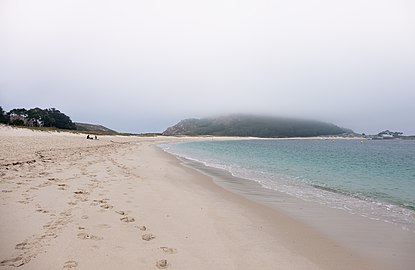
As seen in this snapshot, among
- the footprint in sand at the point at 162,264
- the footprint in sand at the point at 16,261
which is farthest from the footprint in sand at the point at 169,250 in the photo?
the footprint in sand at the point at 16,261

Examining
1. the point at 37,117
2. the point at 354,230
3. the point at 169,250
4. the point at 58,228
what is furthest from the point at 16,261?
the point at 37,117

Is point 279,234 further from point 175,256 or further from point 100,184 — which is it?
point 100,184

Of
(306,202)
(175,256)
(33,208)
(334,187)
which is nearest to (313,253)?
(175,256)

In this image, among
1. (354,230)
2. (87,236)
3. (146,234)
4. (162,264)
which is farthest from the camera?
(354,230)

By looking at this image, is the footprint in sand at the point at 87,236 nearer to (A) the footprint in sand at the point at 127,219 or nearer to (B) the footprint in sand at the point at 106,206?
(A) the footprint in sand at the point at 127,219

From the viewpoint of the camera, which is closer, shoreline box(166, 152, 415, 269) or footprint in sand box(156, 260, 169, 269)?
footprint in sand box(156, 260, 169, 269)

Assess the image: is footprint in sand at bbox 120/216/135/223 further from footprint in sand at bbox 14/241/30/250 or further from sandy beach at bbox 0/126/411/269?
footprint in sand at bbox 14/241/30/250

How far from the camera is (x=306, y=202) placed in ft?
33.8

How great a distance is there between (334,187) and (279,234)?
9533 mm

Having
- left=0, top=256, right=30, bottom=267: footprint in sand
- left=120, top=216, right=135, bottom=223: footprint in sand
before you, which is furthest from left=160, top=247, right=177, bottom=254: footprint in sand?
left=0, top=256, right=30, bottom=267: footprint in sand

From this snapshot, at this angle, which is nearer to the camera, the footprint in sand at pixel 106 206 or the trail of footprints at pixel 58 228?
the trail of footprints at pixel 58 228

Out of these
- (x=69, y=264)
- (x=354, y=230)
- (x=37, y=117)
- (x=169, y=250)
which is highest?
(x=37, y=117)

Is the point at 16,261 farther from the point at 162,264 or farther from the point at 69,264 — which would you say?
the point at 162,264

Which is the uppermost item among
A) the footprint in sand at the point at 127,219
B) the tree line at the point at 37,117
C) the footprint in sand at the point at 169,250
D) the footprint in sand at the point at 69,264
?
the tree line at the point at 37,117
